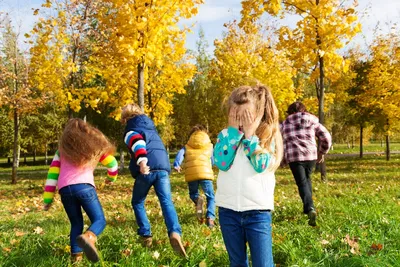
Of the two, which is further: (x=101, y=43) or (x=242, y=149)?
(x=101, y=43)

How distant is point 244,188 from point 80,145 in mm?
2065

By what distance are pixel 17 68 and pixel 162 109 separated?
6069 millimetres

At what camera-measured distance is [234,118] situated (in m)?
3.07

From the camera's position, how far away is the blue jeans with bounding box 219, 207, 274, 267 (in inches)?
117

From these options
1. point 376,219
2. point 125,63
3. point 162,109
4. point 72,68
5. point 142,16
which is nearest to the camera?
point 376,219

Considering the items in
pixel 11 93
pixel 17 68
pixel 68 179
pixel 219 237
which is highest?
pixel 17 68

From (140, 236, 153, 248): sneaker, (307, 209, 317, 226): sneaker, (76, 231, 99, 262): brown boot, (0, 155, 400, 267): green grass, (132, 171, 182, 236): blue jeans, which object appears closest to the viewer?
(76, 231, 99, 262): brown boot

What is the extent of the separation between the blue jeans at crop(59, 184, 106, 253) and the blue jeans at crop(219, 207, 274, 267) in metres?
1.70

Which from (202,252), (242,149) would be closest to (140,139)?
(202,252)

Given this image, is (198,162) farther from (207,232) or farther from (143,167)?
(143,167)

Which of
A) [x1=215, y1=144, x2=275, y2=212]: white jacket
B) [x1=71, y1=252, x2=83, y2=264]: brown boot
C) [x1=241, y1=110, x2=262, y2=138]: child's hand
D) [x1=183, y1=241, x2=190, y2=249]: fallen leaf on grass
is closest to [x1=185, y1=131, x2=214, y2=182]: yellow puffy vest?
[x1=183, y1=241, x2=190, y2=249]: fallen leaf on grass

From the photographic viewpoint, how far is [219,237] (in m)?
5.18

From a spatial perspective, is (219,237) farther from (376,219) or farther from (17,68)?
(17,68)

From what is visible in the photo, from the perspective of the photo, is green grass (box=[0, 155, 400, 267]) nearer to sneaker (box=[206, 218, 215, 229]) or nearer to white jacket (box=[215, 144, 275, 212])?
sneaker (box=[206, 218, 215, 229])
